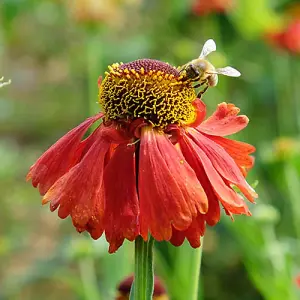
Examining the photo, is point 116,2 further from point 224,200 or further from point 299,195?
point 224,200

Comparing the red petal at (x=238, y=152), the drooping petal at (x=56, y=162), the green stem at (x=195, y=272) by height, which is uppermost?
the drooping petal at (x=56, y=162)

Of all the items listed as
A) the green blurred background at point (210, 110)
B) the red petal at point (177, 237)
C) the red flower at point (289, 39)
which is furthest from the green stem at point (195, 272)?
the red flower at point (289, 39)

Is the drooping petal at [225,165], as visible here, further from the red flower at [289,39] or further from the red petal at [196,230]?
the red flower at [289,39]

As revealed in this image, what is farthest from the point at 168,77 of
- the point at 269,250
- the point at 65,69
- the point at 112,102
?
the point at 65,69

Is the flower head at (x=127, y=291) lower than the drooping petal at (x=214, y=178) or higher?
lower

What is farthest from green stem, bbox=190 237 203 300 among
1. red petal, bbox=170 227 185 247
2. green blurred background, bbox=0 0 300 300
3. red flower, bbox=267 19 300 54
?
red flower, bbox=267 19 300 54

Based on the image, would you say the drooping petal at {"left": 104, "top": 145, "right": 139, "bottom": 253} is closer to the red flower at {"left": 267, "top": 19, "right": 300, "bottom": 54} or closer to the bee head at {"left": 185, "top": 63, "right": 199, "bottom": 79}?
the bee head at {"left": 185, "top": 63, "right": 199, "bottom": 79}
